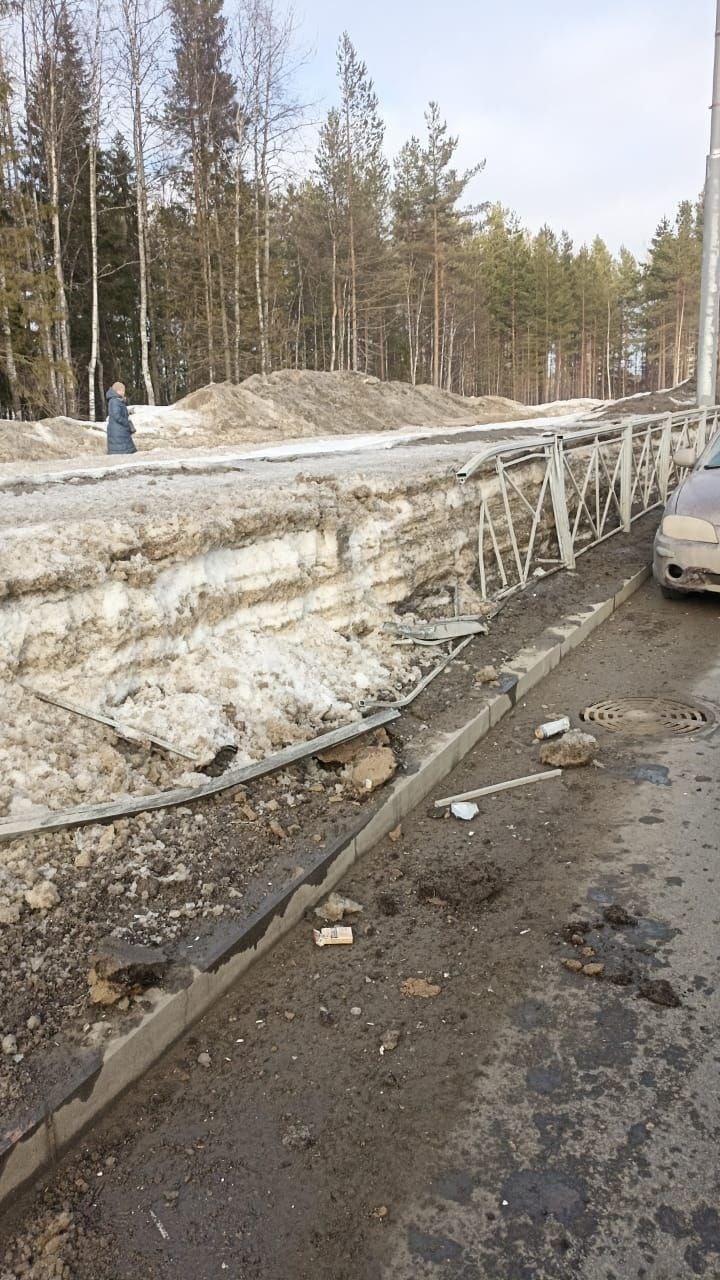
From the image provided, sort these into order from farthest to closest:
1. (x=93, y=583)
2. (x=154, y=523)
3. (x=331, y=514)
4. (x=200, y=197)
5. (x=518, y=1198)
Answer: (x=200, y=197) < (x=331, y=514) < (x=154, y=523) < (x=93, y=583) < (x=518, y=1198)

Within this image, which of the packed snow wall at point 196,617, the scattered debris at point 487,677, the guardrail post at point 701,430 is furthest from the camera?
the guardrail post at point 701,430

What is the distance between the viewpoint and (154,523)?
499 cm

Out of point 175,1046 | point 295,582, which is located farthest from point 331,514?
point 175,1046

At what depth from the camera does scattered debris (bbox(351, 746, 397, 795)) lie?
4.36 meters

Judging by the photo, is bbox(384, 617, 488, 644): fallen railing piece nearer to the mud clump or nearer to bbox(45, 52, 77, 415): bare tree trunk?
the mud clump

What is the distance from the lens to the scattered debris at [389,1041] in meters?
2.78

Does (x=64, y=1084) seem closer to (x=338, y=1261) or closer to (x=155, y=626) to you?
(x=338, y=1261)

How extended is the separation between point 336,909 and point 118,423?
490 inches

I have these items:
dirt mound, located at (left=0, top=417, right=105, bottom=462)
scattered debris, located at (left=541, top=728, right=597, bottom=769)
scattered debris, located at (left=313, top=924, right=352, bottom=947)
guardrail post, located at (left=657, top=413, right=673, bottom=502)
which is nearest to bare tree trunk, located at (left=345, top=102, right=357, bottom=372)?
dirt mound, located at (left=0, top=417, right=105, bottom=462)

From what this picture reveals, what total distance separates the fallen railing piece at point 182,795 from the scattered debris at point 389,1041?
153 centimetres

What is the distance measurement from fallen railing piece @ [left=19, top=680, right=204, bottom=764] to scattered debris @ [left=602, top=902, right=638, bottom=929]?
203 cm

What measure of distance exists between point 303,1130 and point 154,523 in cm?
348

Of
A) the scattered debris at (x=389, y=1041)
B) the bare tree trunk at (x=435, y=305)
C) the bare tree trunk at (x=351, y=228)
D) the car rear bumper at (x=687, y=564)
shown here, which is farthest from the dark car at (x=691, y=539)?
the bare tree trunk at (x=435, y=305)

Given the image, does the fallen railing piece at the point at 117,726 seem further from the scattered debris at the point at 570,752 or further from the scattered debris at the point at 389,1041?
the scattered debris at the point at 570,752
